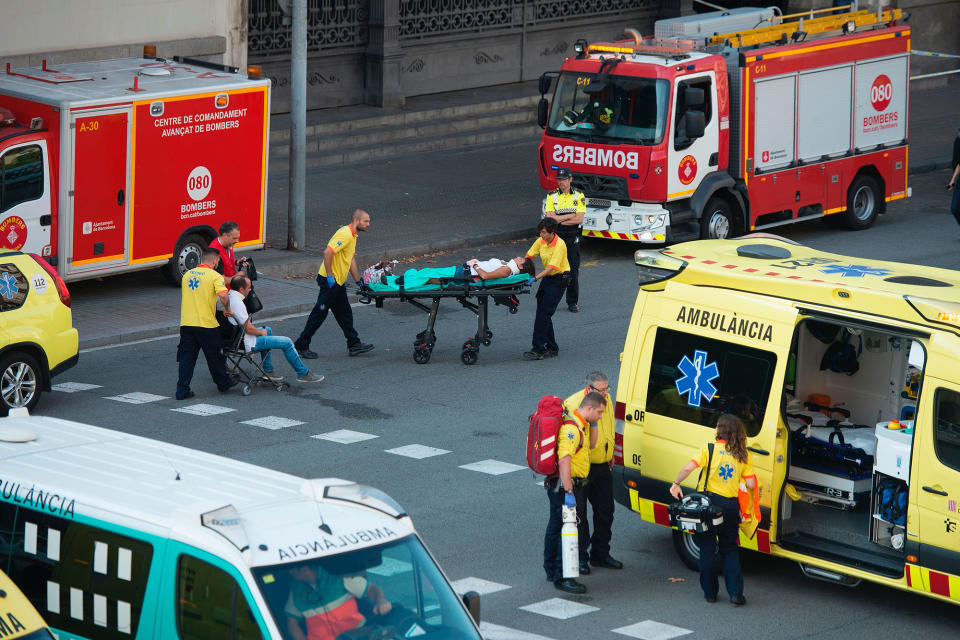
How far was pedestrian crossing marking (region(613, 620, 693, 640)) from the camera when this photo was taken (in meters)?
9.30

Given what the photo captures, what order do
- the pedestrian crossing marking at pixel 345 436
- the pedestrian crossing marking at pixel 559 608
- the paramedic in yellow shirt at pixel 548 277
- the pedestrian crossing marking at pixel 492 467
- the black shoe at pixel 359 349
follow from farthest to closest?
1. the black shoe at pixel 359 349
2. the paramedic in yellow shirt at pixel 548 277
3. the pedestrian crossing marking at pixel 345 436
4. the pedestrian crossing marking at pixel 492 467
5. the pedestrian crossing marking at pixel 559 608

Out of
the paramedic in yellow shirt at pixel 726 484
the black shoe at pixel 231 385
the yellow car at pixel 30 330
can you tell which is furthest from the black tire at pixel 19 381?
the paramedic in yellow shirt at pixel 726 484

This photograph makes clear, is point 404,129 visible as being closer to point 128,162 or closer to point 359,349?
point 128,162

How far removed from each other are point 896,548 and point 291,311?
32.6 ft

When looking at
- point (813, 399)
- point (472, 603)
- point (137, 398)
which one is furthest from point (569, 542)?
point (137, 398)

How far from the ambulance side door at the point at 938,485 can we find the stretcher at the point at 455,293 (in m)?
6.89

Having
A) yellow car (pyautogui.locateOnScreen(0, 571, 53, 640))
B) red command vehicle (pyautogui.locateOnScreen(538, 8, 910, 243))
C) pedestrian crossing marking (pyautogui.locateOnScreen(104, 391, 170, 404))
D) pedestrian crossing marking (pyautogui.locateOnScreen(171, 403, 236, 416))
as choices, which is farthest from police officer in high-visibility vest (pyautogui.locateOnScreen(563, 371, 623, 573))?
red command vehicle (pyautogui.locateOnScreen(538, 8, 910, 243))

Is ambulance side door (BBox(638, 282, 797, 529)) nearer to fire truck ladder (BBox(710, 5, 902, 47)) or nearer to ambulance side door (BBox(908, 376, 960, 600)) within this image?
ambulance side door (BBox(908, 376, 960, 600))

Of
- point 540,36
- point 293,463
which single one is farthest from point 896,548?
point 540,36

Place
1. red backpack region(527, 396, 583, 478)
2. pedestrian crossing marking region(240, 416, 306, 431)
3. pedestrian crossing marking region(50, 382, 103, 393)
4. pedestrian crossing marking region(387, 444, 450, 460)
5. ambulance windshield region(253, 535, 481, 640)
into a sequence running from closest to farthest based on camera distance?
1. ambulance windshield region(253, 535, 481, 640)
2. red backpack region(527, 396, 583, 478)
3. pedestrian crossing marking region(387, 444, 450, 460)
4. pedestrian crossing marking region(240, 416, 306, 431)
5. pedestrian crossing marking region(50, 382, 103, 393)

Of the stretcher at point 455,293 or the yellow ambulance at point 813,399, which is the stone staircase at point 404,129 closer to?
the stretcher at point 455,293

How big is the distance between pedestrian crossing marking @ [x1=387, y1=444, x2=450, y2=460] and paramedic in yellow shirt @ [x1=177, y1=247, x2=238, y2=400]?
250 centimetres

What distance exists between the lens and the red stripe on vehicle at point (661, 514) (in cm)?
1027

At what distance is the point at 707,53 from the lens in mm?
20703
